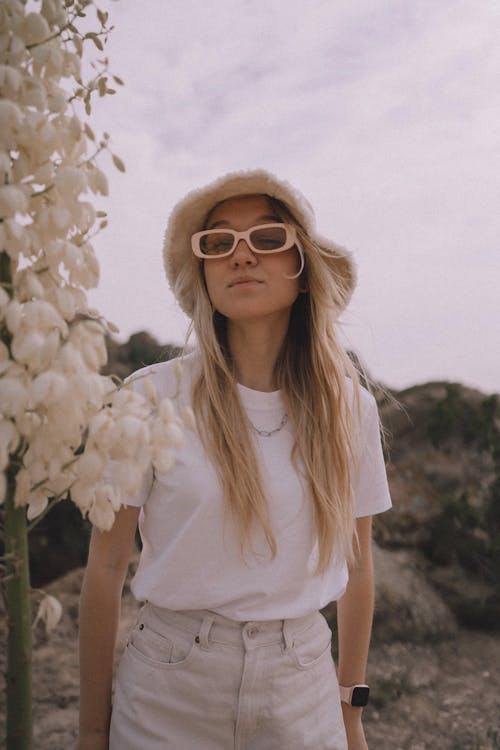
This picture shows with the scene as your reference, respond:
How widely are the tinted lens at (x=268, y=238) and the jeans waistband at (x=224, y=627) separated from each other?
3.15 ft

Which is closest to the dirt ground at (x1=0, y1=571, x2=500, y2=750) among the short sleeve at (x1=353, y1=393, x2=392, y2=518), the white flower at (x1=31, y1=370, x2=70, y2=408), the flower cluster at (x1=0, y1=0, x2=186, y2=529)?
the short sleeve at (x1=353, y1=393, x2=392, y2=518)

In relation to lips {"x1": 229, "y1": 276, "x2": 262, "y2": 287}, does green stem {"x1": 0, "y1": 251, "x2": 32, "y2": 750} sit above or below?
below

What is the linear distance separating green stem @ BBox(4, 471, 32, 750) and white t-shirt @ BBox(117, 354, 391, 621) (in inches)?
24.1

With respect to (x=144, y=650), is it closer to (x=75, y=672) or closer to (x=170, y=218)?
(x=170, y=218)

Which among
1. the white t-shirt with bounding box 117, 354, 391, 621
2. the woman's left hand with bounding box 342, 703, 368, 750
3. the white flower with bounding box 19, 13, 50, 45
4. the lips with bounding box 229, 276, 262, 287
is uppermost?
the white flower with bounding box 19, 13, 50, 45

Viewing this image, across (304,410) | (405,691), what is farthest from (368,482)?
(405,691)

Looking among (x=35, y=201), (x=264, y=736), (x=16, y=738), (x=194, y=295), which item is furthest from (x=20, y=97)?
(x=264, y=736)

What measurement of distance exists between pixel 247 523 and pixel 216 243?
788mm

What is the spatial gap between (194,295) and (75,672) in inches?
91.5

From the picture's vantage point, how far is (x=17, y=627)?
31.7 inches

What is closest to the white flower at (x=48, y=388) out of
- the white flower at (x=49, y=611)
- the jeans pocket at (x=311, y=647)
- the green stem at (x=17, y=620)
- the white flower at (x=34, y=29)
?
the green stem at (x=17, y=620)

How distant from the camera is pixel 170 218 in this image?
6.10ft

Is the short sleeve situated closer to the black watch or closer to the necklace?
the necklace

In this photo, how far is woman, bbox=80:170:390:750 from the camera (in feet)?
4.67
